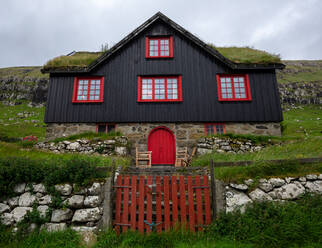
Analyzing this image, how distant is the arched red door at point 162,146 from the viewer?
1254 cm

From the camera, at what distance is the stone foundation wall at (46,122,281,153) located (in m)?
12.7

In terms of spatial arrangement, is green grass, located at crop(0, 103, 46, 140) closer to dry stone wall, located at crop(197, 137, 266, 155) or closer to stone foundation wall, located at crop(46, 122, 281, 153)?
stone foundation wall, located at crop(46, 122, 281, 153)

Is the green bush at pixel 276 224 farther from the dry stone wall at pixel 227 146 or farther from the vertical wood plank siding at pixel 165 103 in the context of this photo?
the vertical wood plank siding at pixel 165 103

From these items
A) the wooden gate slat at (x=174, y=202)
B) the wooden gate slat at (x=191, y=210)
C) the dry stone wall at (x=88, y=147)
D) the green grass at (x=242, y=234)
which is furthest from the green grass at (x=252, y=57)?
the wooden gate slat at (x=174, y=202)

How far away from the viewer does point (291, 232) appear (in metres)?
3.97

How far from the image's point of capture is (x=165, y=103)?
13.1m

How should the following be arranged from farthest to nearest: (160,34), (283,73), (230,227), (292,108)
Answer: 1. (283,73)
2. (292,108)
3. (160,34)
4. (230,227)

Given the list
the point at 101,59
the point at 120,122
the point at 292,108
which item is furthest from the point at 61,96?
the point at 292,108

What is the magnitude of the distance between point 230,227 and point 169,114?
9071 millimetres

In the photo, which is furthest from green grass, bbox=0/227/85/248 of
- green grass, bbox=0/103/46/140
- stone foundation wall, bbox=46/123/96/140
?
green grass, bbox=0/103/46/140

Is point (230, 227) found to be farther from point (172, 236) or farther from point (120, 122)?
point (120, 122)

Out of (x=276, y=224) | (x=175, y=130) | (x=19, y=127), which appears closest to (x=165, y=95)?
(x=175, y=130)

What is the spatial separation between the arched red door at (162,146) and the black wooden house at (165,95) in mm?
63

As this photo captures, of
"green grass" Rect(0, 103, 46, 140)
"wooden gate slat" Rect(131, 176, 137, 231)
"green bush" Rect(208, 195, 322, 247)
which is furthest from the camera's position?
"green grass" Rect(0, 103, 46, 140)
